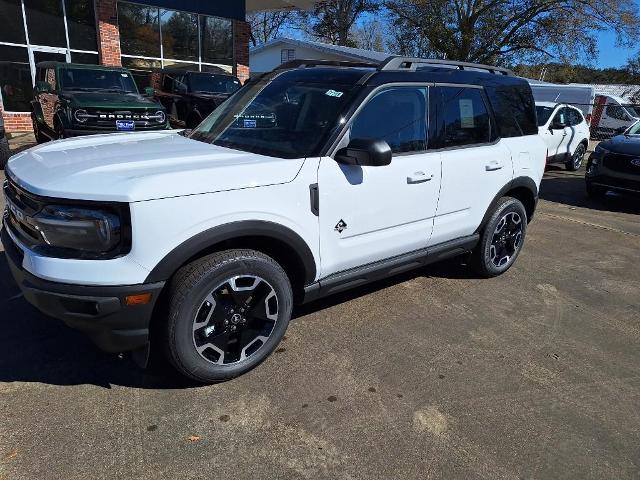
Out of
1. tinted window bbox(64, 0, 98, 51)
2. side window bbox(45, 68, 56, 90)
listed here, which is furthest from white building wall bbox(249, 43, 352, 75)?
side window bbox(45, 68, 56, 90)

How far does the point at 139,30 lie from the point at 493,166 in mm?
15153

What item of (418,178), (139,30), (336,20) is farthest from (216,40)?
(336,20)

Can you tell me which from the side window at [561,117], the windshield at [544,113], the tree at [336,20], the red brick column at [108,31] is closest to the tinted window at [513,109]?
the windshield at [544,113]

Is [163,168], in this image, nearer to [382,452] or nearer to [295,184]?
[295,184]

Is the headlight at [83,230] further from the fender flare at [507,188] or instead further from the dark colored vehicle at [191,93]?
the dark colored vehicle at [191,93]

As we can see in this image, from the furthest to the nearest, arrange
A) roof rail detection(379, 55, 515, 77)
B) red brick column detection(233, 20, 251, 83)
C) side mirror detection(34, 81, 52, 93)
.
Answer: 1. red brick column detection(233, 20, 251, 83)
2. side mirror detection(34, 81, 52, 93)
3. roof rail detection(379, 55, 515, 77)

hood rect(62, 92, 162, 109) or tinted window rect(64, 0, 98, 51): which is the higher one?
tinted window rect(64, 0, 98, 51)

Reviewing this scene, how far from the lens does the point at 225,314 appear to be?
2.86 metres

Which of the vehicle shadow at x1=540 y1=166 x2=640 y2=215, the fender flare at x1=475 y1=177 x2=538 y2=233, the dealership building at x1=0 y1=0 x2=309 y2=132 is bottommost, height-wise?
the vehicle shadow at x1=540 y1=166 x2=640 y2=215

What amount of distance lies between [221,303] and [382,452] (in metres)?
1.17

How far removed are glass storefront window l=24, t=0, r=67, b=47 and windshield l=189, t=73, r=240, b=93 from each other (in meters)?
4.93

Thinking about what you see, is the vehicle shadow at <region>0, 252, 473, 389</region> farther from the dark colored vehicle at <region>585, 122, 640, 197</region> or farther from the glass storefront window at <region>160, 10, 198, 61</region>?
the glass storefront window at <region>160, 10, 198, 61</region>

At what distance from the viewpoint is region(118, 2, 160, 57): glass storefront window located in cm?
1560

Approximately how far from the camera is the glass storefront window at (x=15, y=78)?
13625 millimetres
